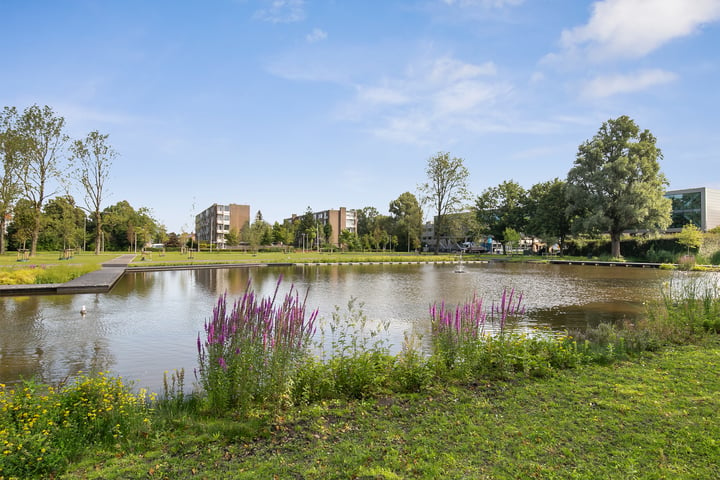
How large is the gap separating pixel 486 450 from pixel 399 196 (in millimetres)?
88539

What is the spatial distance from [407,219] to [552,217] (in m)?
33.9

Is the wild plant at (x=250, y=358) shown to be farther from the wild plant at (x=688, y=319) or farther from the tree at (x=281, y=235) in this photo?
the tree at (x=281, y=235)

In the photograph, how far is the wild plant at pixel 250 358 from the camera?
13.8 ft

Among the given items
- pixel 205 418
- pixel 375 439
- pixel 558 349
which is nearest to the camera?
pixel 375 439

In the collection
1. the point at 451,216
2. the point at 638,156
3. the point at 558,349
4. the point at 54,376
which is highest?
the point at 638,156

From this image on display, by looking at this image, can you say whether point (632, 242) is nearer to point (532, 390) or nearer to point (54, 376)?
point (532, 390)

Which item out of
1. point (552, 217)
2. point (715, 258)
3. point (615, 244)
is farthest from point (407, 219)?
point (715, 258)

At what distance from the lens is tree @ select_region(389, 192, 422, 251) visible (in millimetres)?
80062

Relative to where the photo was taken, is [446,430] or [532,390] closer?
[446,430]

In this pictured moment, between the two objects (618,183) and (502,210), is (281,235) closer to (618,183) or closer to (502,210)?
(502,210)

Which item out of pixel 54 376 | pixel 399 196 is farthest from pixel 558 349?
pixel 399 196

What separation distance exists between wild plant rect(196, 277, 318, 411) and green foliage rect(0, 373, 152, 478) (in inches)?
30.0

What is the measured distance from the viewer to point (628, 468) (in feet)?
10.0

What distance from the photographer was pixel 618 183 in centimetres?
4156
